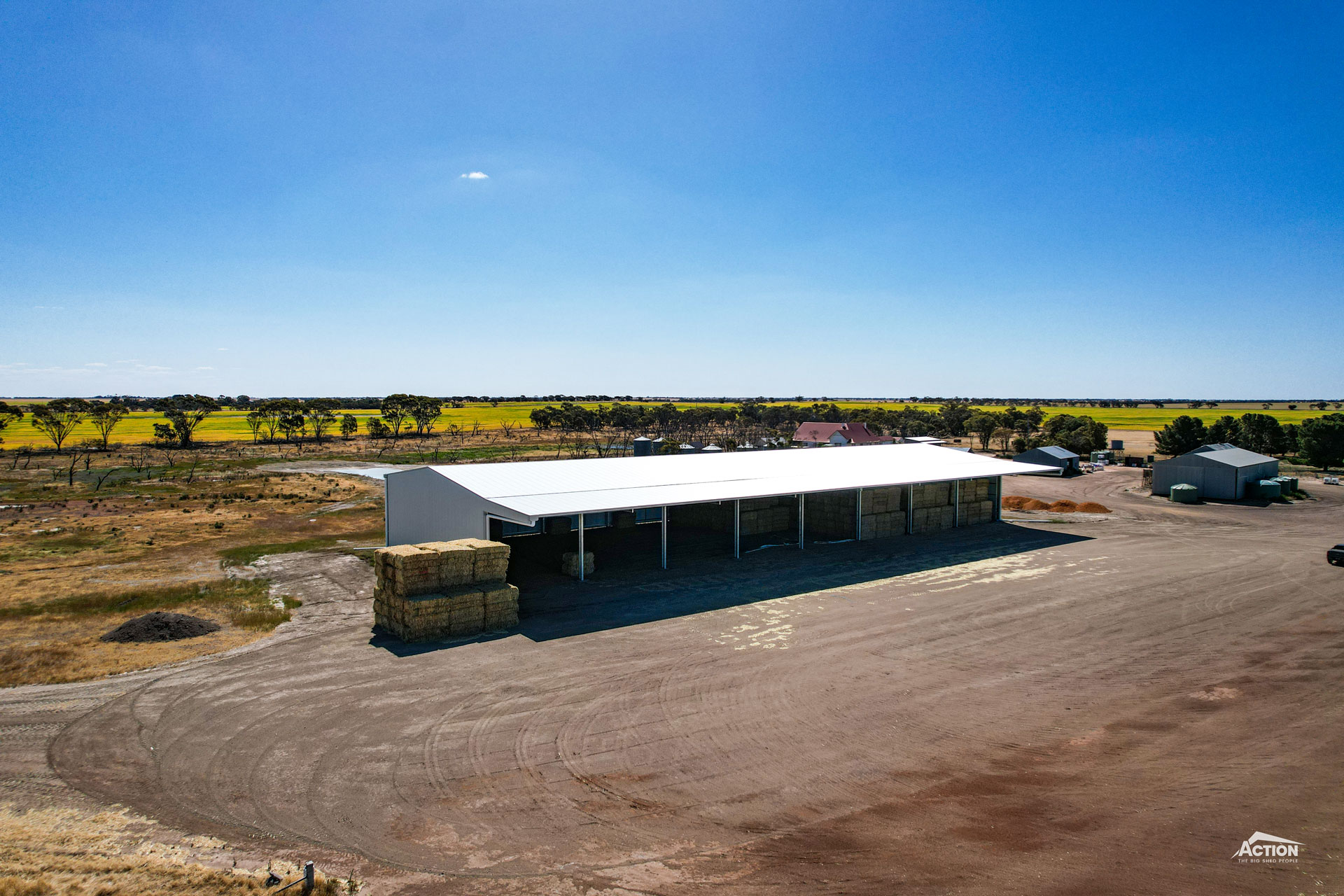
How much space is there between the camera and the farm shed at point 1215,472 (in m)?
48.0

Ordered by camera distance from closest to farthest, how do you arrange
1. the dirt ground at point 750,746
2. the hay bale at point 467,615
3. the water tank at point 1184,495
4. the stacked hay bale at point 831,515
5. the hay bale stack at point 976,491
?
1. the dirt ground at point 750,746
2. the hay bale at point 467,615
3. the stacked hay bale at point 831,515
4. the hay bale stack at point 976,491
5. the water tank at point 1184,495

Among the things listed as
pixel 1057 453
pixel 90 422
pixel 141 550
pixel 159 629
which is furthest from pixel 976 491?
pixel 90 422

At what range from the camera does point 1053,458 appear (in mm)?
63281

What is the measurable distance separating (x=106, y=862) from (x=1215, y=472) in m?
60.2

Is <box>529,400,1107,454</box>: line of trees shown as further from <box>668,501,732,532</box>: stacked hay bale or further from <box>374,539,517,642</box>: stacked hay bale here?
<box>374,539,517,642</box>: stacked hay bale

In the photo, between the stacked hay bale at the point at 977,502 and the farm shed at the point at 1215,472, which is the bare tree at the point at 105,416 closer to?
the stacked hay bale at the point at 977,502

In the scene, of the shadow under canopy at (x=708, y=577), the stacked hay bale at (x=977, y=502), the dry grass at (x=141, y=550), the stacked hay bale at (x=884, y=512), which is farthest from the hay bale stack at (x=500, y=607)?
the stacked hay bale at (x=977, y=502)

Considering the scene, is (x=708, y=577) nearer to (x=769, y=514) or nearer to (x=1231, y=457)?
(x=769, y=514)

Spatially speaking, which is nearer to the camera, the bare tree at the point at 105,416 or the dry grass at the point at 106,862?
the dry grass at the point at 106,862

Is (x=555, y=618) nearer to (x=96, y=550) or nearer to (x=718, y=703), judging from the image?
(x=718, y=703)

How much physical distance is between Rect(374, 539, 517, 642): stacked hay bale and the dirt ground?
84 centimetres

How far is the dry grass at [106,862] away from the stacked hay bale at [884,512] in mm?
27593

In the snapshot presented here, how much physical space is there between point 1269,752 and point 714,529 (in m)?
Result: 24.3

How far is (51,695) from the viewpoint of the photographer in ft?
48.3
